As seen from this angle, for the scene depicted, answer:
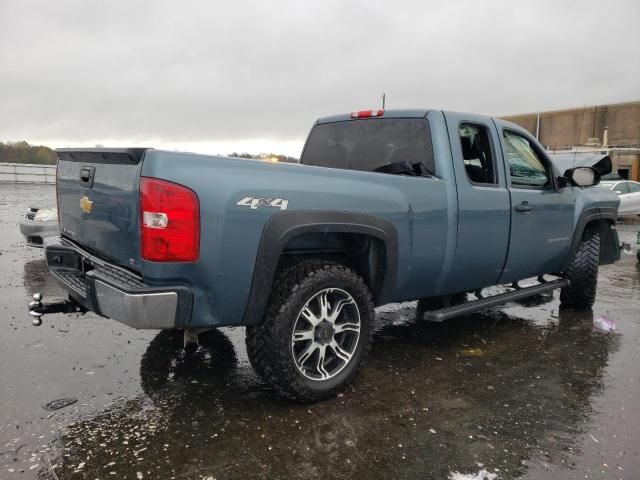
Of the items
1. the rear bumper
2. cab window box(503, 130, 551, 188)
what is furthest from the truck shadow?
cab window box(503, 130, 551, 188)

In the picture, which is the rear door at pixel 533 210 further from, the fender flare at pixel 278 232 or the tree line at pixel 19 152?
the tree line at pixel 19 152

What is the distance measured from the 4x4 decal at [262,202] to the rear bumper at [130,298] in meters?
0.54

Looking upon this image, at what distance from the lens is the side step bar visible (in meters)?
3.80

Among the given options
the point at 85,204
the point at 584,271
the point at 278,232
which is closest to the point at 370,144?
the point at 278,232

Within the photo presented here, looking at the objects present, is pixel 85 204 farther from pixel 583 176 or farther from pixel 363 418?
pixel 583 176

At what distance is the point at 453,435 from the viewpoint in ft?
9.47

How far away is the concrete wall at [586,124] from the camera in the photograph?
44.7 metres

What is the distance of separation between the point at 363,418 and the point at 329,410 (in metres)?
0.23

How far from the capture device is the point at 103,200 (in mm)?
2988

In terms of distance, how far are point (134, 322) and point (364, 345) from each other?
152cm

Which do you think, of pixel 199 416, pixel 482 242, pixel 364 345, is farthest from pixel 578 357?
pixel 199 416

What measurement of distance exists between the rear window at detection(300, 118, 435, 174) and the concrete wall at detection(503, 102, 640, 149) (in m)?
44.5

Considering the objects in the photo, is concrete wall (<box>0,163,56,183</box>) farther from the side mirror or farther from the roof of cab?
the side mirror

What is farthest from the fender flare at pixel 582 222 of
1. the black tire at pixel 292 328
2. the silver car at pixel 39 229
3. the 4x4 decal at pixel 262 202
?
the silver car at pixel 39 229
